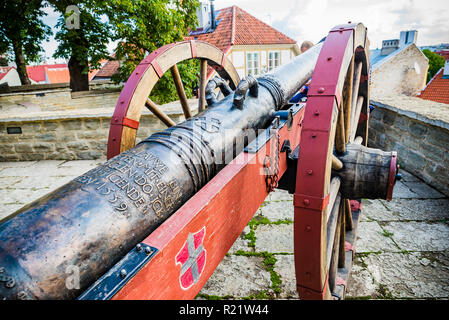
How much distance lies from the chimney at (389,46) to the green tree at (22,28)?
20.1 m

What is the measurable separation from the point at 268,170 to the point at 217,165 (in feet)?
0.94

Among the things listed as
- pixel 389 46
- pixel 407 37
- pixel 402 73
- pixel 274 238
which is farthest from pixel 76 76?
pixel 407 37

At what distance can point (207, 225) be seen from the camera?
1.06 m

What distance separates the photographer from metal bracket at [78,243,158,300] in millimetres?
736

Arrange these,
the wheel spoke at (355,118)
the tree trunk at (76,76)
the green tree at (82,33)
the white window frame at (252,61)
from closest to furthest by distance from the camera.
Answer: the wheel spoke at (355,118)
the green tree at (82,33)
the tree trunk at (76,76)
the white window frame at (252,61)

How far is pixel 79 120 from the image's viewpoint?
4.44 m

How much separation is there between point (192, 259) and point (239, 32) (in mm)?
16786

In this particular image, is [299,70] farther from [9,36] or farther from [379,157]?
[9,36]

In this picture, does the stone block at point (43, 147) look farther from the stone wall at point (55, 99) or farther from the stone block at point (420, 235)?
the stone wall at point (55, 99)

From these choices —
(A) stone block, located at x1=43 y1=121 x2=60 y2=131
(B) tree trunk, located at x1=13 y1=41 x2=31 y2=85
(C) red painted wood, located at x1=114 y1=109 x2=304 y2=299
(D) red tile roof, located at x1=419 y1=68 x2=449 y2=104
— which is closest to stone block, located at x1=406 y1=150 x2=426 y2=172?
(C) red painted wood, located at x1=114 y1=109 x2=304 y2=299

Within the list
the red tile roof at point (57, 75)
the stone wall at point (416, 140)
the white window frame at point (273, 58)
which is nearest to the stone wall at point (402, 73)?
the white window frame at point (273, 58)

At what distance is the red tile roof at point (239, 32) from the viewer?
1554 centimetres

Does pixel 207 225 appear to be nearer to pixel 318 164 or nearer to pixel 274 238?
pixel 318 164
